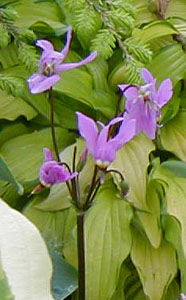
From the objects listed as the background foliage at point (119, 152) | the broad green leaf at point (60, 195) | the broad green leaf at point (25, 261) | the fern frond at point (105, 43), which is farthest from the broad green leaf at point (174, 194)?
the broad green leaf at point (25, 261)

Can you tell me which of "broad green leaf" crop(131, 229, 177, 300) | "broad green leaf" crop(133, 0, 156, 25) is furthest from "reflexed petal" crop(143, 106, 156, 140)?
"broad green leaf" crop(133, 0, 156, 25)

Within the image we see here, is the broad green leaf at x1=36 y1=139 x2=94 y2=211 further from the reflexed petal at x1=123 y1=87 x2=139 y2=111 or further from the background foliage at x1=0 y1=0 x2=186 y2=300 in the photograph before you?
the reflexed petal at x1=123 y1=87 x2=139 y2=111

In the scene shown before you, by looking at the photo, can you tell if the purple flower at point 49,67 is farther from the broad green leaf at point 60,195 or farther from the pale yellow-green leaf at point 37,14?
the pale yellow-green leaf at point 37,14

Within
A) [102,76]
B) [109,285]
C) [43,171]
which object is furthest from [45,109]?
[43,171]

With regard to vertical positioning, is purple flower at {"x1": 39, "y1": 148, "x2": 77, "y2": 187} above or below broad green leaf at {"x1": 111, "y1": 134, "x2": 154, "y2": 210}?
above

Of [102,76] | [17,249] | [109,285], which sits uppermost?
[17,249]

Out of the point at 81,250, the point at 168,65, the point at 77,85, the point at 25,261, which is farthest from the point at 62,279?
the point at 168,65

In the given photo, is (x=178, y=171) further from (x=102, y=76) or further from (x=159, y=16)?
(x=159, y=16)
